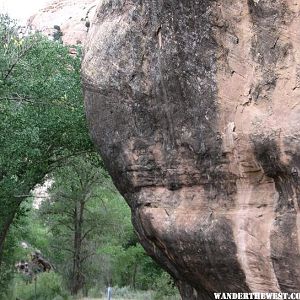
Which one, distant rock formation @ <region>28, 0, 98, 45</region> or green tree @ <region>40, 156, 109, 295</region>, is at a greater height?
distant rock formation @ <region>28, 0, 98, 45</region>

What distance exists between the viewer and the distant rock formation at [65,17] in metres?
48.6

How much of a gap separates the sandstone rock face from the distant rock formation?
40.2 meters

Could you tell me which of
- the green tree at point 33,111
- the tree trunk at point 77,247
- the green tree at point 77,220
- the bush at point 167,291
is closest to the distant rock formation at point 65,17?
the green tree at point 77,220

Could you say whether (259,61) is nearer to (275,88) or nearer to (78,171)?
A: (275,88)

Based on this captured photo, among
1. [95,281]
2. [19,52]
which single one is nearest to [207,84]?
[19,52]

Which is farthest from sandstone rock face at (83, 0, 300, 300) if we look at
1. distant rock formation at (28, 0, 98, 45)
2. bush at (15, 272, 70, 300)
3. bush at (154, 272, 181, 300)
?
distant rock formation at (28, 0, 98, 45)

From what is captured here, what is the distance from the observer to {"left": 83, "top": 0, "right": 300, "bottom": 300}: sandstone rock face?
21.2ft

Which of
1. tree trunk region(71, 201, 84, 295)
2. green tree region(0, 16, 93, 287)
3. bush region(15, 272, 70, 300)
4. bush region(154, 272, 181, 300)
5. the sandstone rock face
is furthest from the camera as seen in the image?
tree trunk region(71, 201, 84, 295)

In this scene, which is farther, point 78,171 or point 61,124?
point 78,171

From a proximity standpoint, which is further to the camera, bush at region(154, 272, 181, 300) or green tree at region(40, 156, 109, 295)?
green tree at region(40, 156, 109, 295)

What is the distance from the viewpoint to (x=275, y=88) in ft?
21.5

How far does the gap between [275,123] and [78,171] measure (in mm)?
15940

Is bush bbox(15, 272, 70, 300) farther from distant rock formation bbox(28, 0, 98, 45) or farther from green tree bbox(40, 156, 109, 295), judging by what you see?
distant rock formation bbox(28, 0, 98, 45)

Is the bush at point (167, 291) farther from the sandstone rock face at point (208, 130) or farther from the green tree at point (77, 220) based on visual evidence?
→ the sandstone rock face at point (208, 130)
